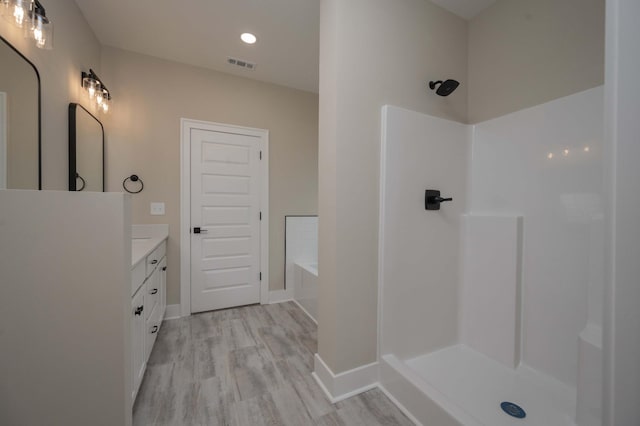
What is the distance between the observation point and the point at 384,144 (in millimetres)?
1507

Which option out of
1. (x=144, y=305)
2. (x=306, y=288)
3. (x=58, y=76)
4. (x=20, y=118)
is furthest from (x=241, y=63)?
(x=306, y=288)

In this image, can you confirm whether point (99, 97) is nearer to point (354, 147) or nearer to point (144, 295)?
point (144, 295)

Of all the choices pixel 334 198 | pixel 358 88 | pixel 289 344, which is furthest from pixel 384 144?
pixel 289 344

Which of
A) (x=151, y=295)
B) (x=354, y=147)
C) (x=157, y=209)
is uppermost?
(x=354, y=147)

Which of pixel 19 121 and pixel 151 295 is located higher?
pixel 19 121

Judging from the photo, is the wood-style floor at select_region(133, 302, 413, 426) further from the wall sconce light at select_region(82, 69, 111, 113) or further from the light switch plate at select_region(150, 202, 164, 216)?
the wall sconce light at select_region(82, 69, 111, 113)

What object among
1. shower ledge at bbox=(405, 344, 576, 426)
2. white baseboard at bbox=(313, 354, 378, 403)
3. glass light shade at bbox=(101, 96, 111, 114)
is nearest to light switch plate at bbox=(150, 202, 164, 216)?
glass light shade at bbox=(101, 96, 111, 114)

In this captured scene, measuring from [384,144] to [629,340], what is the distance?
1.26m

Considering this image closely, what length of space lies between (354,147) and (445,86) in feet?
2.60

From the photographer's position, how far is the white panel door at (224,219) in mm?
2555

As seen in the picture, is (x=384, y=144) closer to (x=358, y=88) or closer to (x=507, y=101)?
(x=358, y=88)

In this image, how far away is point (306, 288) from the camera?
8.59 feet

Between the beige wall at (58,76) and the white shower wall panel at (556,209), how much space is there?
2953mm

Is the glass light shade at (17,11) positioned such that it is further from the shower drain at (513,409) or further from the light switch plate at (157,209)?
the shower drain at (513,409)
